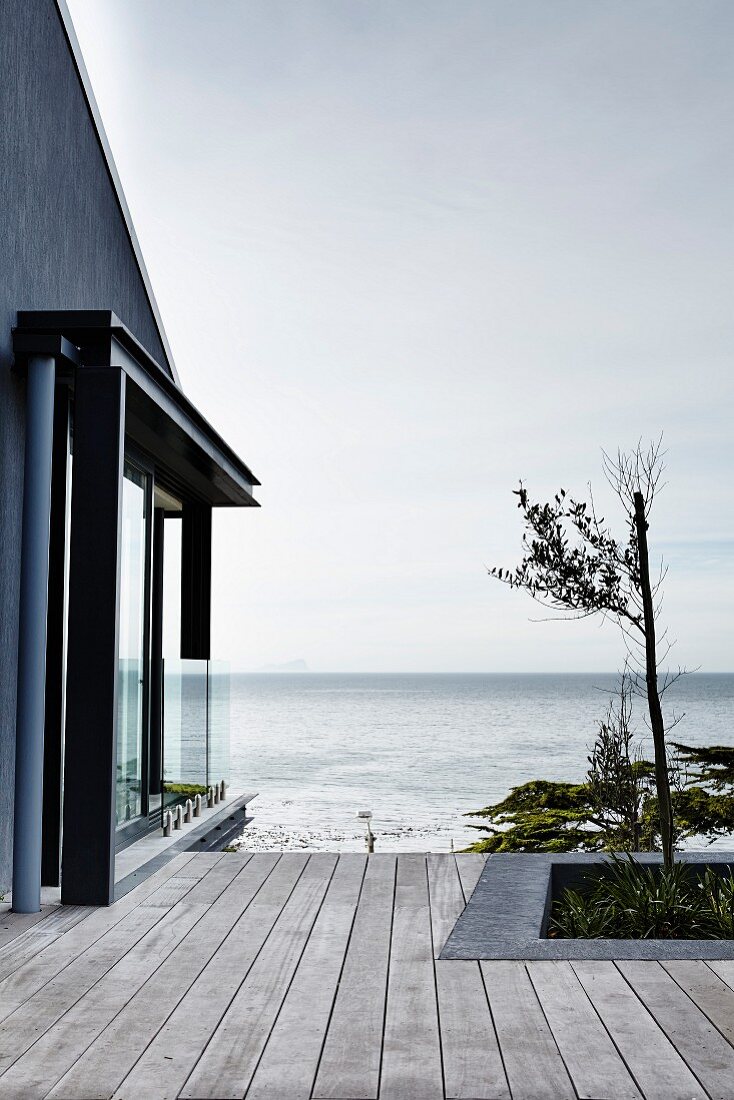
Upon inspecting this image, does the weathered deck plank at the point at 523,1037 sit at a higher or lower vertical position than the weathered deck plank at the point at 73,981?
lower

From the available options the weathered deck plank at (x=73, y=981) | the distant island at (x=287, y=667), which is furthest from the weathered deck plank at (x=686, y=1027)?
the distant island at (x=287, y=667)

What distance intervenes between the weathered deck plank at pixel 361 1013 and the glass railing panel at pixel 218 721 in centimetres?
325

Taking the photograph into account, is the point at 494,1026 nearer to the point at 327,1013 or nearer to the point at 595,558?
the point at 327,1013

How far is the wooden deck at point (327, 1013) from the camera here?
2488 millimetres

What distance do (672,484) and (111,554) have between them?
17636 mm

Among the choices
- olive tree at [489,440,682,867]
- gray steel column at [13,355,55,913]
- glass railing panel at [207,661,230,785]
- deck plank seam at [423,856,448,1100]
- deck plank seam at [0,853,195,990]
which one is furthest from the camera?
glass railing panel at [207,661,230,785]

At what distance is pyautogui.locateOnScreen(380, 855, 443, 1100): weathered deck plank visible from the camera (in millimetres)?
2477

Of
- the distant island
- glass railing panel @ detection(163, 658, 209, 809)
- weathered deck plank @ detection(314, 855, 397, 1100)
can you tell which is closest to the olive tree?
weathered deck plank @ detection(314, 855, 397, 1100)

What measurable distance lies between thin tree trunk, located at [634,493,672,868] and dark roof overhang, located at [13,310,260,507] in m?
2.40

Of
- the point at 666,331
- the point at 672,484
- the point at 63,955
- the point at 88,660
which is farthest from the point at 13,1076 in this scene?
the point at 672,484

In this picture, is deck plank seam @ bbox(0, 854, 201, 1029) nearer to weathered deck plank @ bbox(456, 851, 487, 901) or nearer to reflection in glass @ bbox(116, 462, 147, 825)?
reflection in glass @ bbox(116, 462, 147, 825)

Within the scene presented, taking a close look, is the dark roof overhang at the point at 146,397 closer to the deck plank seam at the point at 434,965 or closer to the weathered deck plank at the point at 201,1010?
the weathered deck plank at the point at 201,1010

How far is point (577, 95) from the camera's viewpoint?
9742 mm

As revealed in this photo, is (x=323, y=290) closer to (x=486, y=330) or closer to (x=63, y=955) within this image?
(x=486, y=330)
